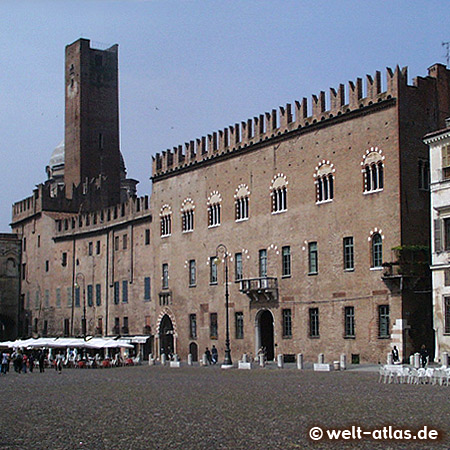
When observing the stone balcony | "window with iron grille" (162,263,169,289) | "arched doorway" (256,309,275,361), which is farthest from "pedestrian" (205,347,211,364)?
"window with iron grille" (162,263,169,289)

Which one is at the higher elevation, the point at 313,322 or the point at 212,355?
the point at 313,322

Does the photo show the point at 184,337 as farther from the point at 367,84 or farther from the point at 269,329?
the point at 367,84

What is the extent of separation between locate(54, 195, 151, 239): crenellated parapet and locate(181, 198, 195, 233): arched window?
4.49 metres

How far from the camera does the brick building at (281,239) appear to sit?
36.3m

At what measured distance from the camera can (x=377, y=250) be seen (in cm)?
3688

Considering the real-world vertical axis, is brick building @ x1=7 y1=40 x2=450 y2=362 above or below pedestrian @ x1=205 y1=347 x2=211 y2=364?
above

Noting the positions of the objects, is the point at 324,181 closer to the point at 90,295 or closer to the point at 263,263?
the point at 263,263

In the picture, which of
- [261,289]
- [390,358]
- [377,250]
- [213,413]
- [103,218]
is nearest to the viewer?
[213,413]

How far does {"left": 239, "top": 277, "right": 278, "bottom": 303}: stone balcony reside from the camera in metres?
42.4

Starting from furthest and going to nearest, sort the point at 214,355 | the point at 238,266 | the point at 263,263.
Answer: the point at 238,266 < the point at 214,355 < the point at 263,263

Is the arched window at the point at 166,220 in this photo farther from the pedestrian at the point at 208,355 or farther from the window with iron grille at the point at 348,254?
the window with iron grille at the point at 348,254

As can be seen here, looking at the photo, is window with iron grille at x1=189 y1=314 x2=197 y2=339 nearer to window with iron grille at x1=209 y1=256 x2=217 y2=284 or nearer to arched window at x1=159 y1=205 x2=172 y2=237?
window with iron grille at x1=209 y1=256 x2=217 y2=284

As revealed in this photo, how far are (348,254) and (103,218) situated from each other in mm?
26152

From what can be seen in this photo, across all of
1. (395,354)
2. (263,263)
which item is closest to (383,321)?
(395,354)
